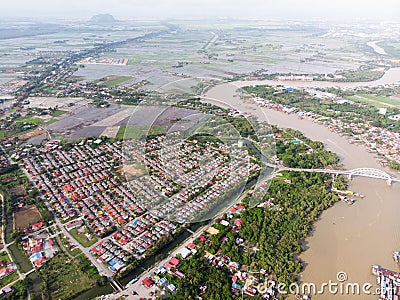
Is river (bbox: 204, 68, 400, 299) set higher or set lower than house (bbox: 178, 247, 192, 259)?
lower

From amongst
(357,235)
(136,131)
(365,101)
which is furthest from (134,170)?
(365,101)

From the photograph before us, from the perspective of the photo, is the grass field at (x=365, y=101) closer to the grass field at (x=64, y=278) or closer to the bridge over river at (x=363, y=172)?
the bridge over river at (x=363, y=172)

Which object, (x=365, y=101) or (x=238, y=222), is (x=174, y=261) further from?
(x=365, y=101)

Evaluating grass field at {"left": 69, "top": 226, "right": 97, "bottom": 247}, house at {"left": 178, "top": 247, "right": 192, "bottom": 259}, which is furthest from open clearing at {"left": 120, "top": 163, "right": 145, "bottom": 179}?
house at {"left": 178, "top": 247, "right": 192, "bottom": 259}

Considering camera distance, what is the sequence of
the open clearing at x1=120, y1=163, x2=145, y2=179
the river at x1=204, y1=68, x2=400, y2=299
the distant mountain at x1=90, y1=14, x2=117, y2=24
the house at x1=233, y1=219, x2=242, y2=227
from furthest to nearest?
the distant mountain at x1=90, y1=14, x2=117, y2=24 < the open clearing at x1=120, y1=163, x2=145, y2=179 < the house at x1=233, y1=219, x2=242, y2=227 < the river at x1=204, y1=68, x2=400, y2=299

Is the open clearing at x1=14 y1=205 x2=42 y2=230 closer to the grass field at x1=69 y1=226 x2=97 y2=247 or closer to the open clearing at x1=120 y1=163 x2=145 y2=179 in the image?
the grass field at x1=69 y1=226 x2=97 y2=247

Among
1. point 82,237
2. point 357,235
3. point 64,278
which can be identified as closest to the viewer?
point 64,278
